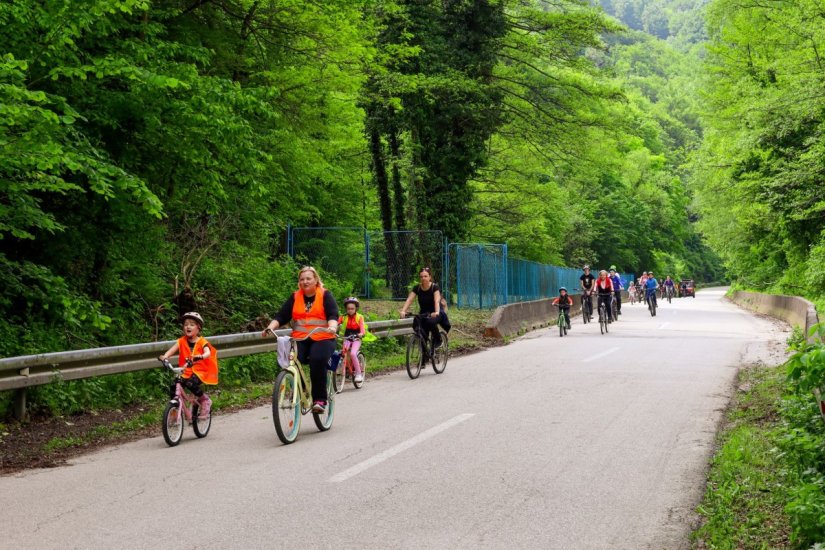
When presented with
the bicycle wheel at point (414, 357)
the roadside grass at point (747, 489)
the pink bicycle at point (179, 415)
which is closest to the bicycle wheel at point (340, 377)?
the bicycle wheel at point (414, 357)

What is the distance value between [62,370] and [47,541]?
4937 millimetres

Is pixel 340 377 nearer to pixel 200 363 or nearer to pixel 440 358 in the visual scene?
pixel 440 358

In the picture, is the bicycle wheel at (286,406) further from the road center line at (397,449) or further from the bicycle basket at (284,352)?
the road center line at (397,449)

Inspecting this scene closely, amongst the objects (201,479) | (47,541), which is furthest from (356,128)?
(47,541)

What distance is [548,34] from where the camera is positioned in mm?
29781

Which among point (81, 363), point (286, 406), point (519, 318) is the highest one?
point (81, 363)

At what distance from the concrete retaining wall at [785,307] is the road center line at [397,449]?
35.9 feet

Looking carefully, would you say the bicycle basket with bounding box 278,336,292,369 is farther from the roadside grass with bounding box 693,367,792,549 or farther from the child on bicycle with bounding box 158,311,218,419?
the roadside grass with bounding box 693,367,792,549

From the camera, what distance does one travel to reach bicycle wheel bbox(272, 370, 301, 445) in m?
8.76

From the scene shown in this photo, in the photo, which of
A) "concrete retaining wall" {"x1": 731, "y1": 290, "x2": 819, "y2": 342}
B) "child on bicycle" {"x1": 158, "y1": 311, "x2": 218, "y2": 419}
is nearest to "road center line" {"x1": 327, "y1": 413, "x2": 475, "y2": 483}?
"child on bicycle" {"x1": 158, "y1": 311, "x2": 218, "y2": 419}

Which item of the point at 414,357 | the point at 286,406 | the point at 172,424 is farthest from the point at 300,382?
the point at 414,357

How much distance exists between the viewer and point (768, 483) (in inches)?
264

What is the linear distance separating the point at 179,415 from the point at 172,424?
0.14 m

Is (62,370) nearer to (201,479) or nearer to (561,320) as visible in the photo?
(201,479)
